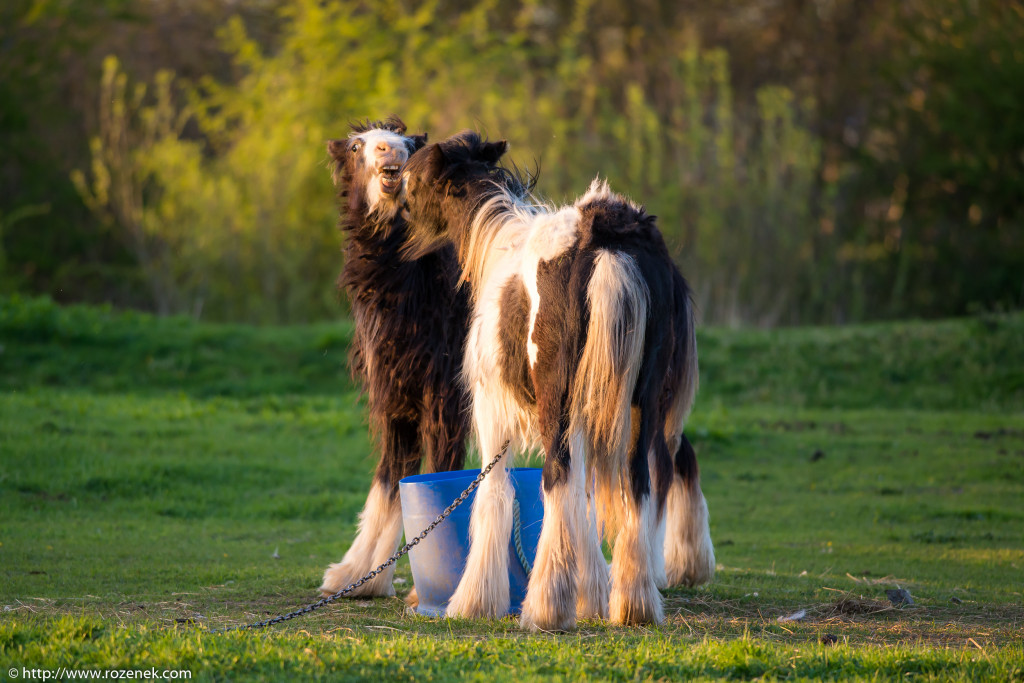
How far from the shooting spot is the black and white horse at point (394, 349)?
5488 millimetres

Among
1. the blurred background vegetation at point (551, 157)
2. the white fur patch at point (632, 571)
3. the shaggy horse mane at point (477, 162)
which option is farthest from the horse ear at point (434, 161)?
the blurred background vegetation at point (551, 157)

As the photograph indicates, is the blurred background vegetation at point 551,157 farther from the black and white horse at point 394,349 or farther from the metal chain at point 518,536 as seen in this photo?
the metal chain at point 518,536

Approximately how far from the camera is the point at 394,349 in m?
5.51

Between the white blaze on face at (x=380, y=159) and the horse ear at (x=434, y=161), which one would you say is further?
the white blaze on face at (x=380, y=159)

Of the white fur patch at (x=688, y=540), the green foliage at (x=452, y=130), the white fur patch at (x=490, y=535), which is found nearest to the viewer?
the white fur patch at (x=490, y=535)

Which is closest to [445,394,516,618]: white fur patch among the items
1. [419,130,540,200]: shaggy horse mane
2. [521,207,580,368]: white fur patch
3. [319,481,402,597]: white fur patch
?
[521,207,580,368]: white fur patch

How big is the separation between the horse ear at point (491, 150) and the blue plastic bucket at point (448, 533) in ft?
5.55

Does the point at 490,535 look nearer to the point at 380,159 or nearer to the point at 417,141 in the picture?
the point at 380,159

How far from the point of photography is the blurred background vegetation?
17.0m

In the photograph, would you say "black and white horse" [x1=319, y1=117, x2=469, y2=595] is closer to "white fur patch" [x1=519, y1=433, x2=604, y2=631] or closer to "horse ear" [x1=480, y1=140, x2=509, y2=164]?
"horse ear" [x1=480, y1=140, x2=509, y2=164]

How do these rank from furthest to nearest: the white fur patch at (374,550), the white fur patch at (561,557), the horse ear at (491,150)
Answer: the white fur patch at (374,550)
the horse ear at (491,150)
the white fur patch at (561,557)

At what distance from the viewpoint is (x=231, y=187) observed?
1686cm

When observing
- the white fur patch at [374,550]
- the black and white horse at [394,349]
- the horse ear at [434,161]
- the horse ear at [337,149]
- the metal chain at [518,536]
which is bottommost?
the white fur patch at [374,550]

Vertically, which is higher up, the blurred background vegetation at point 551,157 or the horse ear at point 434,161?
the blurred background vegetation at point 551,157
